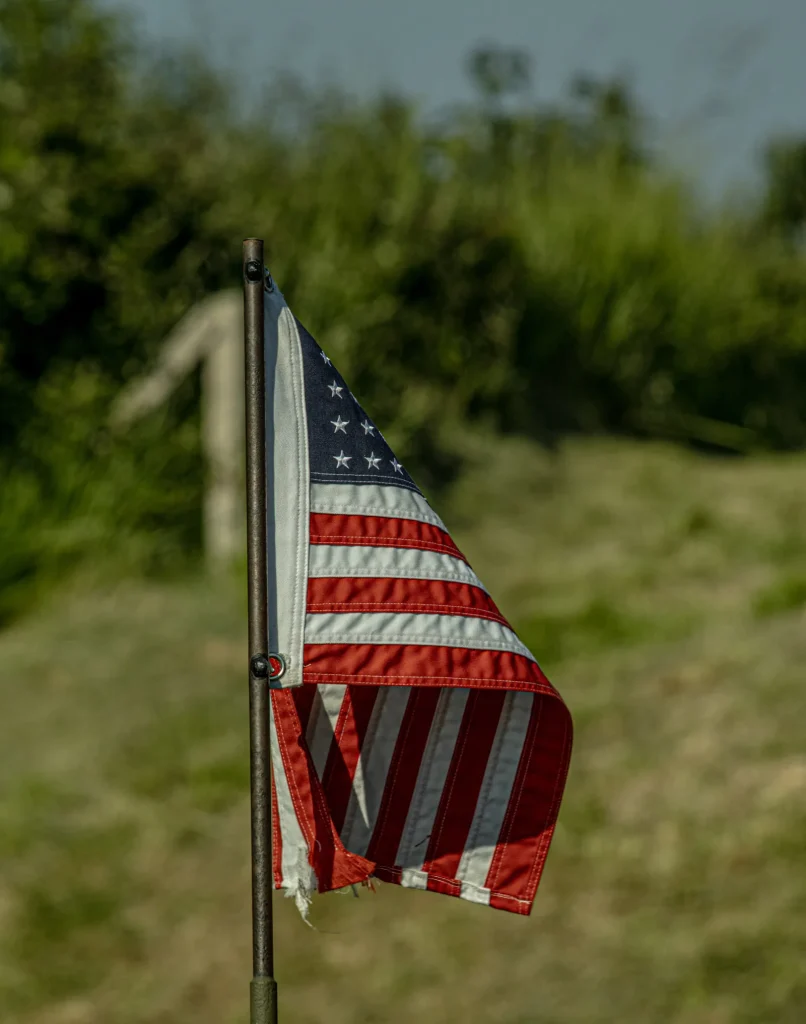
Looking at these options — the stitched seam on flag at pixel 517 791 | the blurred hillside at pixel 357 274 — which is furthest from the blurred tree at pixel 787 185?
the stitched seam on flag at pixel 517 791

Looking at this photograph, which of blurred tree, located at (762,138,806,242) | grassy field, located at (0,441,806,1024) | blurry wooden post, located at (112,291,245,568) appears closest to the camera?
grassy field, located at (0,441,806,1024)

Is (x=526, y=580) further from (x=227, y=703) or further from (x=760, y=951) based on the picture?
(x=760, y=951)

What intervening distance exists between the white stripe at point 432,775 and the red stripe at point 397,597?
0.96 feet

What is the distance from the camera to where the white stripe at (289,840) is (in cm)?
247

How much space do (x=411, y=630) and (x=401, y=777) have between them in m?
0.44

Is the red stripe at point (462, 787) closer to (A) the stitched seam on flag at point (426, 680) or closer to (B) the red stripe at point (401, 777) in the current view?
(B) the red stripe at point (401, 777)

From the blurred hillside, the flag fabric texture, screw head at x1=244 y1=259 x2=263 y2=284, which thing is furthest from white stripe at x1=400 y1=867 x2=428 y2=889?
the blurred hillside

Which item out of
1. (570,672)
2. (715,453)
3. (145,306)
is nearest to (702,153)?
(715,453)

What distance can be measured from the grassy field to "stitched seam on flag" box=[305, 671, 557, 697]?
2.16 meters

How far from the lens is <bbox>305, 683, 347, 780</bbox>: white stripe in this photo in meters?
2.73

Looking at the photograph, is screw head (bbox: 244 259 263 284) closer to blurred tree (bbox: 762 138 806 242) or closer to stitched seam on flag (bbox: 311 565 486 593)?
stitched seam on flag (bbox: 311 565 486 593)

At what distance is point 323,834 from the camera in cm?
250

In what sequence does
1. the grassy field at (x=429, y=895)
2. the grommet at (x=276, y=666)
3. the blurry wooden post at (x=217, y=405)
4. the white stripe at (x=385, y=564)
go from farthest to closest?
the blurry wooden post at (x=217, y=405)
the grassy field at (x=429, y=895)
the white stripe at (x=385, y=564)
the grommet at (x=276, y=666)

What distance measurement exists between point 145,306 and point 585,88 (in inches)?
245
